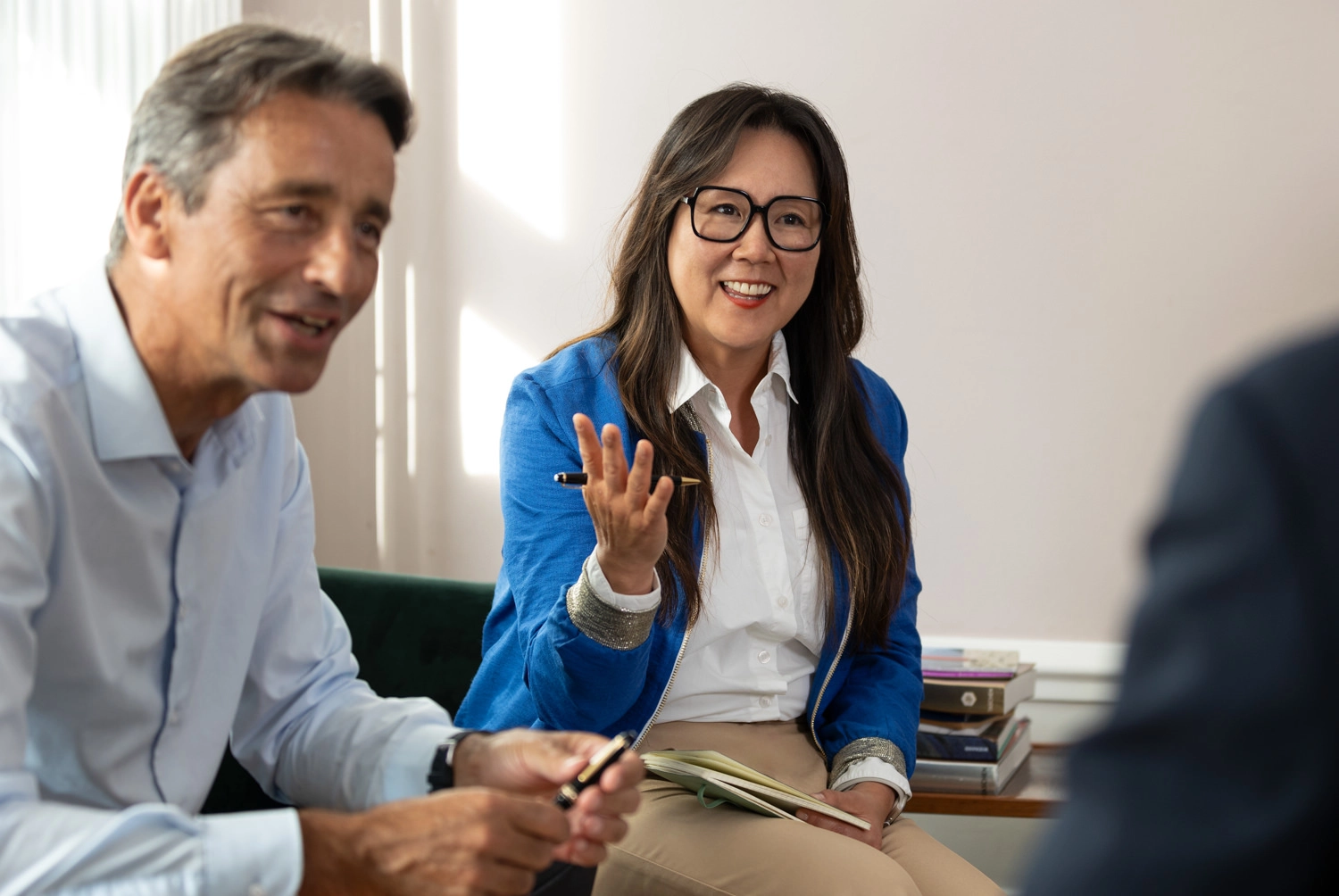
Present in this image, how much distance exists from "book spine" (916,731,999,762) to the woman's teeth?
32.0 inches

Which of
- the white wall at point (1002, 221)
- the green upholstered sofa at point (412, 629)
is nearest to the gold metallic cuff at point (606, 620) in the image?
the green upholstered sofa at point (412, 629)

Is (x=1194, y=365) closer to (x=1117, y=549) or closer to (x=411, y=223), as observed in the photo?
(x=1117, y=549)

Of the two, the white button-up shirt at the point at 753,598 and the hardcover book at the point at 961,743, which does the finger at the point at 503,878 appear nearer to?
the white button-up shirt at the point at 753,598

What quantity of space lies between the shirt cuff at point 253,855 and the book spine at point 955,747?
1.31m

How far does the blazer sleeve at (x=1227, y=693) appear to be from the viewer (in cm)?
37

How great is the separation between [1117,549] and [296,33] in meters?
2.05

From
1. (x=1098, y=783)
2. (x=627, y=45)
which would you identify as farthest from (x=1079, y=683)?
(x=1098, y=783)

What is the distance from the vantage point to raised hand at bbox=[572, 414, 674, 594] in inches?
53.6

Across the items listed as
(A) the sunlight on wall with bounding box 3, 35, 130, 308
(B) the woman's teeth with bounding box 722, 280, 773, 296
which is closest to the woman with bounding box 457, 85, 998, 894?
(B) the woman's teeth with bounding box 722, 280, 773, 296

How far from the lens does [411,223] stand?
2766 mm

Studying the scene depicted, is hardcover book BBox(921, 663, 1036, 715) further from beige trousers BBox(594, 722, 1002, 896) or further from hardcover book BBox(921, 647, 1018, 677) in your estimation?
beige trousers BBox(594, 722, 1002, 896)

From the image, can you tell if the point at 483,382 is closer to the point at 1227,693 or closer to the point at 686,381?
the point at 686,381

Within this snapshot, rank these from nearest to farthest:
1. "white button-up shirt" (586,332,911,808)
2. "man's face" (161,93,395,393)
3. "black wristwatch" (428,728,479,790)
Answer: "man's face" (161,93,395,393), "black wristwatch" (428,728,479,790), "white button-up shirt" (586,332,911,808)

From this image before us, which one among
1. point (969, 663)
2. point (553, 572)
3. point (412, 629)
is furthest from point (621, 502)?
point (969, 663)
